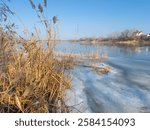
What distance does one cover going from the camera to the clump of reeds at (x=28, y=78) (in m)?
3.41

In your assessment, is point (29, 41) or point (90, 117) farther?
point (29, 41)

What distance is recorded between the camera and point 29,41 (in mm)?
4125

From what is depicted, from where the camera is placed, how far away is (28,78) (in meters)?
3.71

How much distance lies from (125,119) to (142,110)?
98 cm

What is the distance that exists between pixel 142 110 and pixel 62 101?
1.12 meters

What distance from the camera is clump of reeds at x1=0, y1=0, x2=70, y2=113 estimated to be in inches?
134

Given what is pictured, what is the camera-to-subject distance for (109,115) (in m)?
3.20

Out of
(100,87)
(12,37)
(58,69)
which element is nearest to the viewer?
(12,37)

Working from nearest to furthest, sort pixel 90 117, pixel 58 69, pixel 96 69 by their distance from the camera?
1. pixel 90 117
2. pixel 58 69
3. pixel 96 69

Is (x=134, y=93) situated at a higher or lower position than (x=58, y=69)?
lower

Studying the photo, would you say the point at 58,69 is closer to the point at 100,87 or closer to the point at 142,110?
the point at 100,87

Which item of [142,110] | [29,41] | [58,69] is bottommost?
[142,110]

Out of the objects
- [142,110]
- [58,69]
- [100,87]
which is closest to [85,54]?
[100,87]

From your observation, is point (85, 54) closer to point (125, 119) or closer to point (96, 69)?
point (96, 69)
